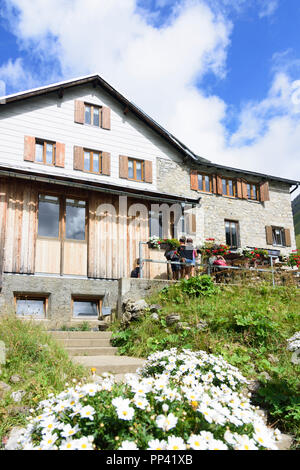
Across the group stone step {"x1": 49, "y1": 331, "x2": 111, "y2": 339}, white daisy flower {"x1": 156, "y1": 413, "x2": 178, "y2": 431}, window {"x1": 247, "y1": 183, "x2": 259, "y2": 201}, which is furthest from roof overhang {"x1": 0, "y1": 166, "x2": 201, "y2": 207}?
white daisy flower {"x1": 156, "y1": 413, "x2": 178, "y2": 431}

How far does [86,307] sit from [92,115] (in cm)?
841

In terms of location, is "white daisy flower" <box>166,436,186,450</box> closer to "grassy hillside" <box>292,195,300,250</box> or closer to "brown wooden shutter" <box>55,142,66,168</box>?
"brown wooden shutter" <box>55,142,66,168</box>

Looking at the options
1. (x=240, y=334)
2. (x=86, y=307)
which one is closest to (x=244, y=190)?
(x=86, y=307)

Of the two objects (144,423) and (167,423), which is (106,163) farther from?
(167,423)

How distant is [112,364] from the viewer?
5.67 meters

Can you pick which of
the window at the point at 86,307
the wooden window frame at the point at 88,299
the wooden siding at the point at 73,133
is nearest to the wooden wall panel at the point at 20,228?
the wooden window frame at the point at 88,299

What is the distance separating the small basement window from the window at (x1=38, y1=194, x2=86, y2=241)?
70.0 inches

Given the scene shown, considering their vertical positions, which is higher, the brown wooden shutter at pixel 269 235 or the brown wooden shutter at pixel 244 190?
the brown wooden shutter at pixel 244 190

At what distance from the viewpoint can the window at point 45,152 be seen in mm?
13375

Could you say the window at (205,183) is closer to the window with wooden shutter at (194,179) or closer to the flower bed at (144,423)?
the window with wooden shutter at (194,179)

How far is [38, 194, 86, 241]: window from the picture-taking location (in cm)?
1023

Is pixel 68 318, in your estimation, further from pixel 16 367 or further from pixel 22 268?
pixel 16 367

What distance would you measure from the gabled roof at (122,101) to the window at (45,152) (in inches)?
67.8
